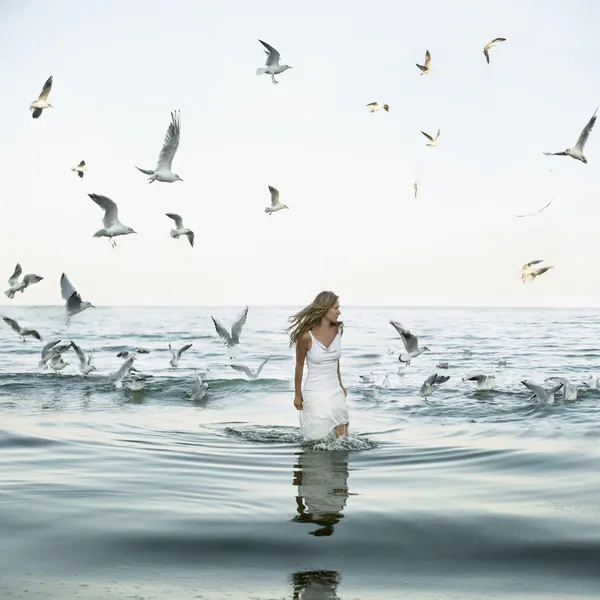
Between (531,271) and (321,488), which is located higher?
(531,271)

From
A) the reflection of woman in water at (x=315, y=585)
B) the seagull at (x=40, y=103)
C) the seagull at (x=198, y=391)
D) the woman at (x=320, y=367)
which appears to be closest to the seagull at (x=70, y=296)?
the seagull at (x=198, y=391)

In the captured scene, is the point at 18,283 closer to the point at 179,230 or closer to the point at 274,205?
the point at 179,230

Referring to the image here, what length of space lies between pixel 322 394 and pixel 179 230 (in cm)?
830

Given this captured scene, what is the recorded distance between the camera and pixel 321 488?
25.6 ft

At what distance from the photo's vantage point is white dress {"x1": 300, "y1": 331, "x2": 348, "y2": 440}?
9.23m

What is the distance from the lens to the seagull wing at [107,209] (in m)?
13.7

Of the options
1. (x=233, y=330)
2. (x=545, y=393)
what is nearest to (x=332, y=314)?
(x=545, y=393)

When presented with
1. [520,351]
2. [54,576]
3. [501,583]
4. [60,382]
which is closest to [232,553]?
[54,576]

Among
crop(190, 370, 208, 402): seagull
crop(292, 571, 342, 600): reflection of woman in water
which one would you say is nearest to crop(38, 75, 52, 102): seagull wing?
crop(190, 370, 208, 402): seagull

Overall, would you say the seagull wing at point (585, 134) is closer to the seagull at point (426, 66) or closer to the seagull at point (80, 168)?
the seagull at point (426, 66)

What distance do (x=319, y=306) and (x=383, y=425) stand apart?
458 centimetres

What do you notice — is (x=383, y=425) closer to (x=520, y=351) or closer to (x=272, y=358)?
(x=272, y=358)

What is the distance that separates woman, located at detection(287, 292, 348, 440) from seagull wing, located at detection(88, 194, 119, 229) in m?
5.61

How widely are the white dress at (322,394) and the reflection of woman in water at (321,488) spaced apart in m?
0.33
